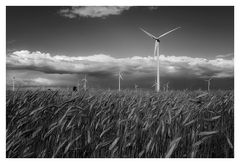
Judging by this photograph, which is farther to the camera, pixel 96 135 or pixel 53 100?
pixel 53 100

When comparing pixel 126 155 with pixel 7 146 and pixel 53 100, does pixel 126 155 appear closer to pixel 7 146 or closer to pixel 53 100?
pixel 7 146

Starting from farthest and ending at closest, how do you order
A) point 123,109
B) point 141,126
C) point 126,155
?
point 123,109 → point 141,126 → point 126,155

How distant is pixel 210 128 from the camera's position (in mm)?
4734

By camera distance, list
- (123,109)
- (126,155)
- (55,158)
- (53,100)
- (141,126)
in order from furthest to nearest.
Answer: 1. (53,100)
2. (123,109)
3. (141,126)
4. (126,155)
5. (55,158)
